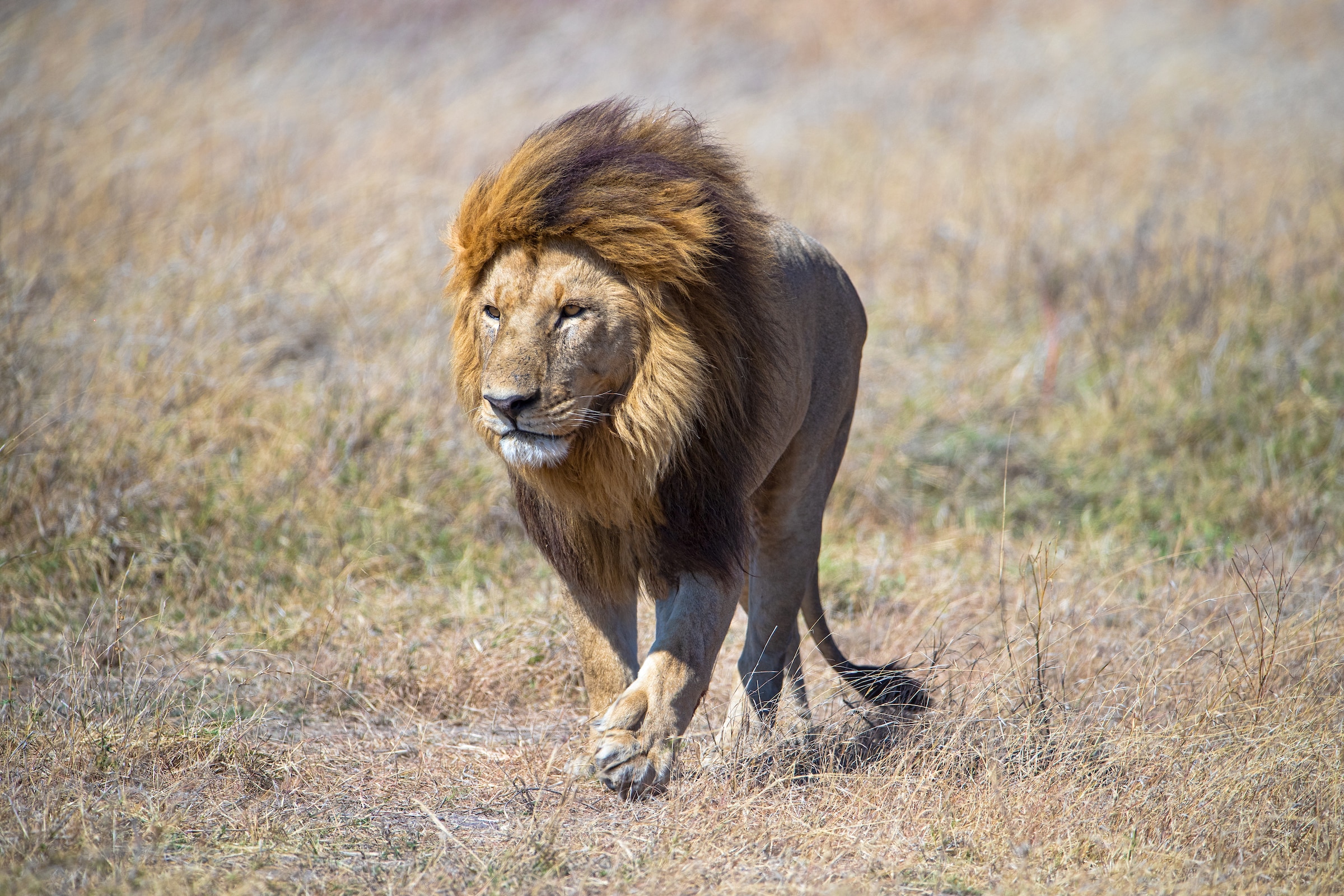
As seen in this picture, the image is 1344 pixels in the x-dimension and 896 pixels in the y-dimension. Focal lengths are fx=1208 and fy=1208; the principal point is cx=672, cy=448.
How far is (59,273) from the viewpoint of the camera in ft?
20.5

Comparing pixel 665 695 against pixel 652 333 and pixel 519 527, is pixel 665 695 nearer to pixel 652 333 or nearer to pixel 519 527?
pixel 652 333

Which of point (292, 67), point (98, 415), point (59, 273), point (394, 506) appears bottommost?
point (394, 506)

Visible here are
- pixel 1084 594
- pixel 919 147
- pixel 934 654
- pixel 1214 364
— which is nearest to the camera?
pixel 934 654

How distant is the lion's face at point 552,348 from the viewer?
282 cm

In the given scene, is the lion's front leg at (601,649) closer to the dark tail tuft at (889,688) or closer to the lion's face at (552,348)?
the lion's face at (552,348)

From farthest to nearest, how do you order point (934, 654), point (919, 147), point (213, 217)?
1. point (919, 147)
2. point (213, 217)
3. point (934, 654)

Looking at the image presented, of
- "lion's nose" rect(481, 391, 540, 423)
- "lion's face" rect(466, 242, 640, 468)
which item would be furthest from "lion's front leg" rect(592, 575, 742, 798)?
"lion's nose" rect(481, 391, 540, 423)

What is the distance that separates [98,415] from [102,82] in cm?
523

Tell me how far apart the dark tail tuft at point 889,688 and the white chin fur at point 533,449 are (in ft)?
3.92

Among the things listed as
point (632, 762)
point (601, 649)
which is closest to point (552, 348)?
point (601, 649)

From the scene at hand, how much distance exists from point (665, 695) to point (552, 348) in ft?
2.89

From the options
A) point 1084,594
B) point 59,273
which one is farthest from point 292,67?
point 1084,594

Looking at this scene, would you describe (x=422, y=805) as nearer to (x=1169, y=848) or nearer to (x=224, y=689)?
(x=224, y=689)

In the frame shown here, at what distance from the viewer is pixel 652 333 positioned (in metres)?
2.95
